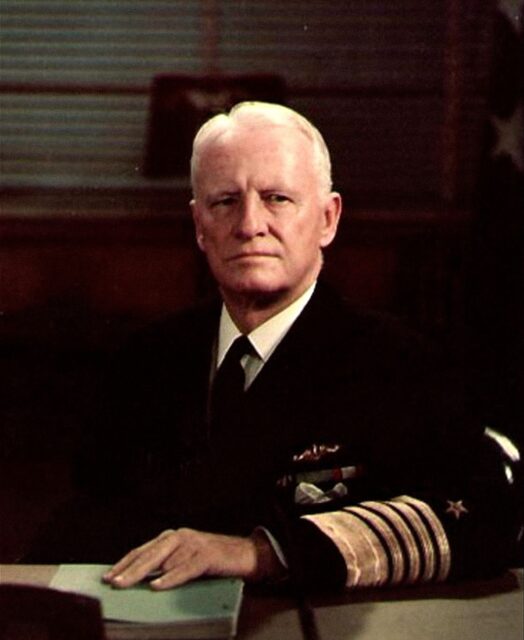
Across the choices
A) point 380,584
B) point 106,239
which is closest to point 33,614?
point 380,584

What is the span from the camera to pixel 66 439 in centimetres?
110

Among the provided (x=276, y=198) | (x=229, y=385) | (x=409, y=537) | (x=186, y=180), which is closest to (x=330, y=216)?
(x=276, y=198)

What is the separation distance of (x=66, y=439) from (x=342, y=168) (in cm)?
171

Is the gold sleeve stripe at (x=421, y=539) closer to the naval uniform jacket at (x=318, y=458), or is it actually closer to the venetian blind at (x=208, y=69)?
the naval uniform jacket at (x=318, y=458)

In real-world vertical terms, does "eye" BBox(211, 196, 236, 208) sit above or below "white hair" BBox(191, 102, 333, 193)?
below

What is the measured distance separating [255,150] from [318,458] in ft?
0.81

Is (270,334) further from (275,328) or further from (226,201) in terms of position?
(226,201)

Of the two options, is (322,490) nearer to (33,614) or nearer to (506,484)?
(506,484)

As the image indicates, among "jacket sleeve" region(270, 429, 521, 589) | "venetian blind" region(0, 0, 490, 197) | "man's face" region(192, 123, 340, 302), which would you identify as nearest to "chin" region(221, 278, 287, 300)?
"man's face" region(192, 123, 340, 302)

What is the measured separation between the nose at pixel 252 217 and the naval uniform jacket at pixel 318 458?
0.27ft

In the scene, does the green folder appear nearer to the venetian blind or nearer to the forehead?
the forehead

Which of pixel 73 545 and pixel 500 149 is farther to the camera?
pixel 500 149

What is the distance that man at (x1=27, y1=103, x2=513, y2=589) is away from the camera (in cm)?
87

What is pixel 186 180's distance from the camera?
8.44 ft
